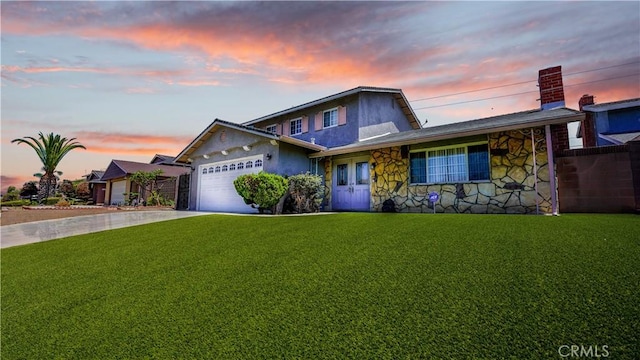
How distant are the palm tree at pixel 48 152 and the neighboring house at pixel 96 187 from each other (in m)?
6.67

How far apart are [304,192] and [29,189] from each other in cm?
3671

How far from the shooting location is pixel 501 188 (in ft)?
31.5

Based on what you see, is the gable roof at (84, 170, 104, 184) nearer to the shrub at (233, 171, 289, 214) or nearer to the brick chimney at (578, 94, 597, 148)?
the shrub at (233, 171, 289, 214)

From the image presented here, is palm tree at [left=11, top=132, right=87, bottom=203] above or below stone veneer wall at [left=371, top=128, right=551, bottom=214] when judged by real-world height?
above

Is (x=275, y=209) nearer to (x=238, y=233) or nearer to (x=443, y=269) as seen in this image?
(x=238, y=233)

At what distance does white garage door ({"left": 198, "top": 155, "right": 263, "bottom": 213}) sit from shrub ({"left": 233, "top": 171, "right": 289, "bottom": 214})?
1.91 m

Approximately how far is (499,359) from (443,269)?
160cm

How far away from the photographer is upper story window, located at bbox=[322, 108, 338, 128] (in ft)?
51.8

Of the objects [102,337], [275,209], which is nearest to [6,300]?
[102,337]

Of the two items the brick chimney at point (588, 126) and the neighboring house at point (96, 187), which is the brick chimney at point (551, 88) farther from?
the neighboring house at point (96, 187)

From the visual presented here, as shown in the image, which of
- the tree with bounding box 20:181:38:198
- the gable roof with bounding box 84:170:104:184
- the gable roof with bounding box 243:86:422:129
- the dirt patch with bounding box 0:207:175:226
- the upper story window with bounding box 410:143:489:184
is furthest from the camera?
the gable roof with bounding box 84:170:104:184

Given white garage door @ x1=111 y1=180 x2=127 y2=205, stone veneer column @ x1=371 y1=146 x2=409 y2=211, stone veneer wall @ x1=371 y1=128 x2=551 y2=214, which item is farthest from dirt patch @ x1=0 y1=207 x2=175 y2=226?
white garage door @ x1=111 y1=180 x2=127 y2=205

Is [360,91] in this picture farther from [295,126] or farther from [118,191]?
[118,191]

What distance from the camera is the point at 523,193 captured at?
9211 millimetres
